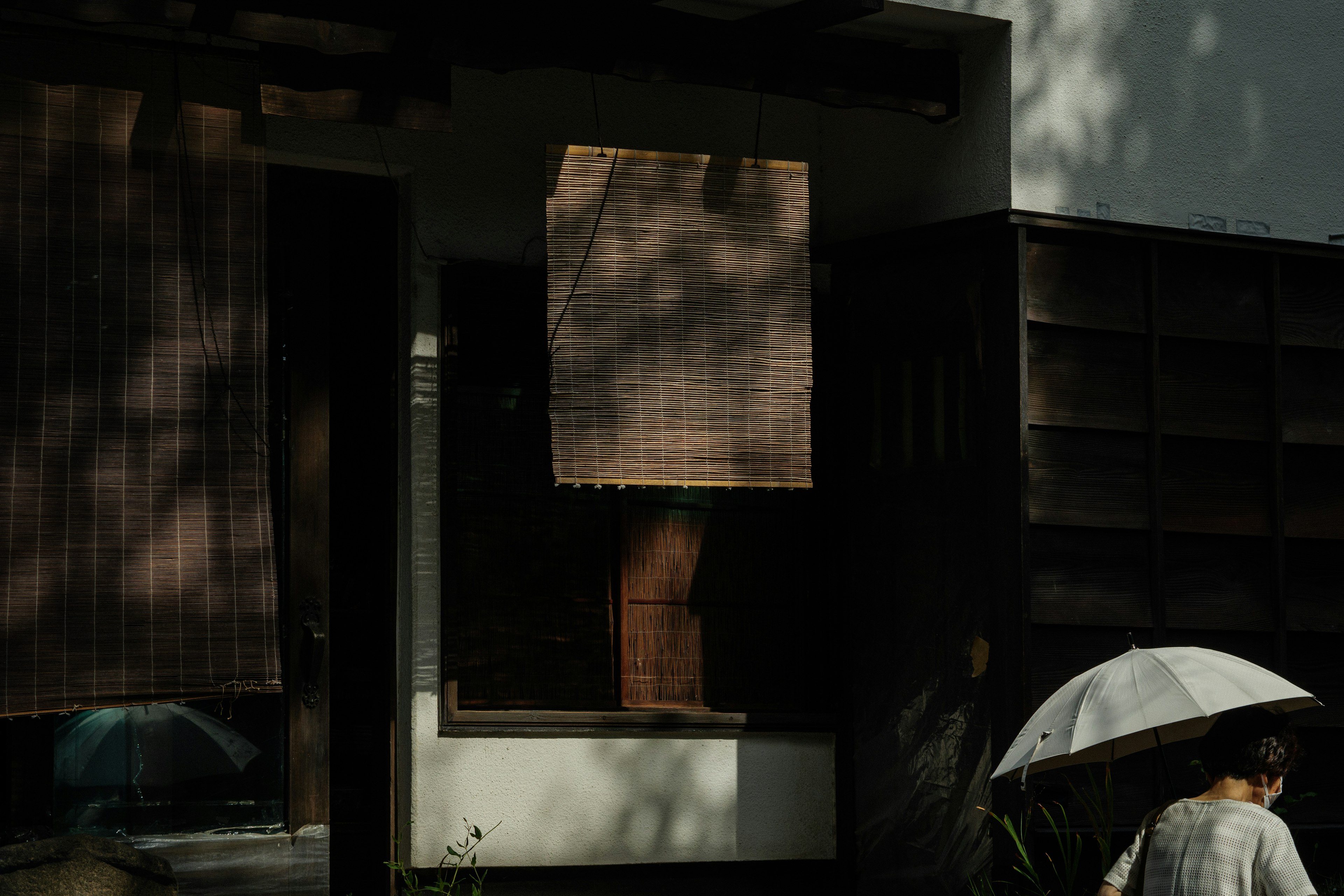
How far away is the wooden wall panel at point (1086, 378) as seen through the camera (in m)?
5.46

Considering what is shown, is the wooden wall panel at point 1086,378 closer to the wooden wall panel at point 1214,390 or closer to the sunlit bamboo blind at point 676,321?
the wooden wall panel at point 1214,390

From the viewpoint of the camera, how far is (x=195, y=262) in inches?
193

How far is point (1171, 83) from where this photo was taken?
5840mm

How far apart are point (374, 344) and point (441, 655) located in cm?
141

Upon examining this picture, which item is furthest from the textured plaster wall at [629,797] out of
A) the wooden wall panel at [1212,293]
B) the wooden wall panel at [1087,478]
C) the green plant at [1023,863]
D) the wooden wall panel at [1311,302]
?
the wooden wall panel at [1311,302]

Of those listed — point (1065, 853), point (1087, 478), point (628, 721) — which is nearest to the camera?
point (1065, 853)

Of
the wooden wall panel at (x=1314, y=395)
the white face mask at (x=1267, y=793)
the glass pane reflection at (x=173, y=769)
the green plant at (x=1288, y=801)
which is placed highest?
the wooden wall panel at (x=1314, y=395)

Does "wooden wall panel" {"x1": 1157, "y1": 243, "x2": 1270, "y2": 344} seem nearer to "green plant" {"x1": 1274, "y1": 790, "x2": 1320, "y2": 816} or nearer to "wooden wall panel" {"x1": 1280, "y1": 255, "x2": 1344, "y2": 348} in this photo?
"wooden wall panel" {"x1": 1280, "y1": 255, "x2": 1344, "y2": 348}

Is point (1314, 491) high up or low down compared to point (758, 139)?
down

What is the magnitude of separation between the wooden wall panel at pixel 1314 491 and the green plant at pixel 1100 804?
139cm

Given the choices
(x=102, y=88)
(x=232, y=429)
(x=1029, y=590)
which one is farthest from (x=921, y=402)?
(x=102, y=88)

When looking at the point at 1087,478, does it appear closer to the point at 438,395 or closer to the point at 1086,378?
the point at 1086,378

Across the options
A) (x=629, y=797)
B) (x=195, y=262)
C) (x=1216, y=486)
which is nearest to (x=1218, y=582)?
(x=1216, y=486)

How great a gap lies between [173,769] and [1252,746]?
13.3ft
